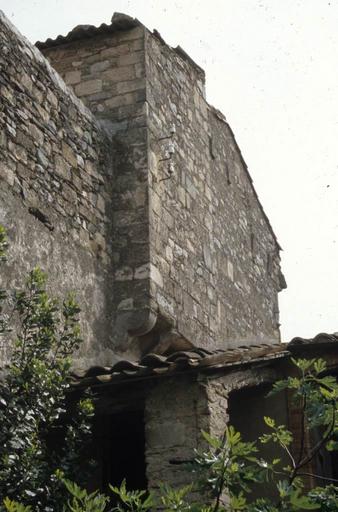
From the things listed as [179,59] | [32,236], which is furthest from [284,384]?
[179,59]

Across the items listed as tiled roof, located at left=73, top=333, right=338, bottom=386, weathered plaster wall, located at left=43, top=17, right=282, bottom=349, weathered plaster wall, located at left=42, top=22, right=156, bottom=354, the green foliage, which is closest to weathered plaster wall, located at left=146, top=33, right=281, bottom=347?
weathered plaster wall, located at left=43, top=17, right=282, bottom=349

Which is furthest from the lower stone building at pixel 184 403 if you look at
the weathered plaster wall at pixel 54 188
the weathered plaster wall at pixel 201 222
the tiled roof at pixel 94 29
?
the tiled roof at pixel 94 29

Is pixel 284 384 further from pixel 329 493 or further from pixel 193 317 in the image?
pixel 193 317

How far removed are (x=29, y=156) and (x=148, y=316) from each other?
1.86m

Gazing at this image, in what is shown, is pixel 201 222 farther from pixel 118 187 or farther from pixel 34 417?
pixel 34 417

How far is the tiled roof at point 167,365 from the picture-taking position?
6961mm

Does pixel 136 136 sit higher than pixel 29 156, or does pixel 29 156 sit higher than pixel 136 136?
pixel 136 136

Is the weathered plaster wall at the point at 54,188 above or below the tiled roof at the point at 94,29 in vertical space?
below

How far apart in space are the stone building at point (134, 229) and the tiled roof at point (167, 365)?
0.04 ft

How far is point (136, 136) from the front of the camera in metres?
9.91

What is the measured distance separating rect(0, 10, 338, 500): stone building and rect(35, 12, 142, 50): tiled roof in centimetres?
1

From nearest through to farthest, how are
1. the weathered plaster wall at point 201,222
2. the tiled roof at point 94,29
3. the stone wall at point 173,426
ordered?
1. the stone wall at point 173,426
2. the weathered plaster wall at point 201,222
3. the tiled roof at point 94,29

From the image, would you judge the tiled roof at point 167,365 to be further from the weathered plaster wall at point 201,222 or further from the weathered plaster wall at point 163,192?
the weathered plaster wall at point 201,222

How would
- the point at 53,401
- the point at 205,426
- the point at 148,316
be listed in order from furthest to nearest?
the point at 148,316 → the point at 205,426 → the point at 53,401
